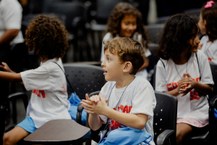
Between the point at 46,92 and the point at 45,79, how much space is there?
0.29 ft

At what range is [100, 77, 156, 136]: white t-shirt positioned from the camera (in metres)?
2.34

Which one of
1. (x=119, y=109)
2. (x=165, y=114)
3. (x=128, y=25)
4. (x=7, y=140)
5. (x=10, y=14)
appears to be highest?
(x=10, y=14)

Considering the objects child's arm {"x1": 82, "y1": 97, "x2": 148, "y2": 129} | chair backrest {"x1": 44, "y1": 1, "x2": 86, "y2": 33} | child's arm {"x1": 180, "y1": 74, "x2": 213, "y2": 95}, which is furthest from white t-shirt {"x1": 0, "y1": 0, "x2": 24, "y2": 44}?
chair backrest {"x1": 44, "y1": 1, "x2": 86, "y2": 33}

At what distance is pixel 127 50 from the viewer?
2.44 meters

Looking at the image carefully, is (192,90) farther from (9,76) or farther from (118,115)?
(9,76)

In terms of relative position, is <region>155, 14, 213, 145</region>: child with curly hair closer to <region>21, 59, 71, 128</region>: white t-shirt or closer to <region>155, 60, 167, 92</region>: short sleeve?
<region>155, 60, 167, 92</region>: short sleeve

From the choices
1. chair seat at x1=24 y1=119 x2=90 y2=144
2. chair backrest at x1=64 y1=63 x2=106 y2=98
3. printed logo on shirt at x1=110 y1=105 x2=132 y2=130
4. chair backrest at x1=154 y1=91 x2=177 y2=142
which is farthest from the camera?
chair backrest at x1=64 y1=63 x2=106 y2=98

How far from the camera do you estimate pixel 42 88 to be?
2904 millimetres

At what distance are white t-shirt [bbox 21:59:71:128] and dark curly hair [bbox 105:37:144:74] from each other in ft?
1.89

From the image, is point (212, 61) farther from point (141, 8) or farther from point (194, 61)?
point (141, 8)

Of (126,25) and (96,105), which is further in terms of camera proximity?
(126,25)

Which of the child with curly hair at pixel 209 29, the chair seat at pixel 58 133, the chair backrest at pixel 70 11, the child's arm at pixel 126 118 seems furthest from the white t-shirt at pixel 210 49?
the chair backrest at pixel 70 11

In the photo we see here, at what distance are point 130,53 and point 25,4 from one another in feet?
12.7

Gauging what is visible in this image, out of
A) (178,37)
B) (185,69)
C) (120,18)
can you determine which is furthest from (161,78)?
(120,18)
